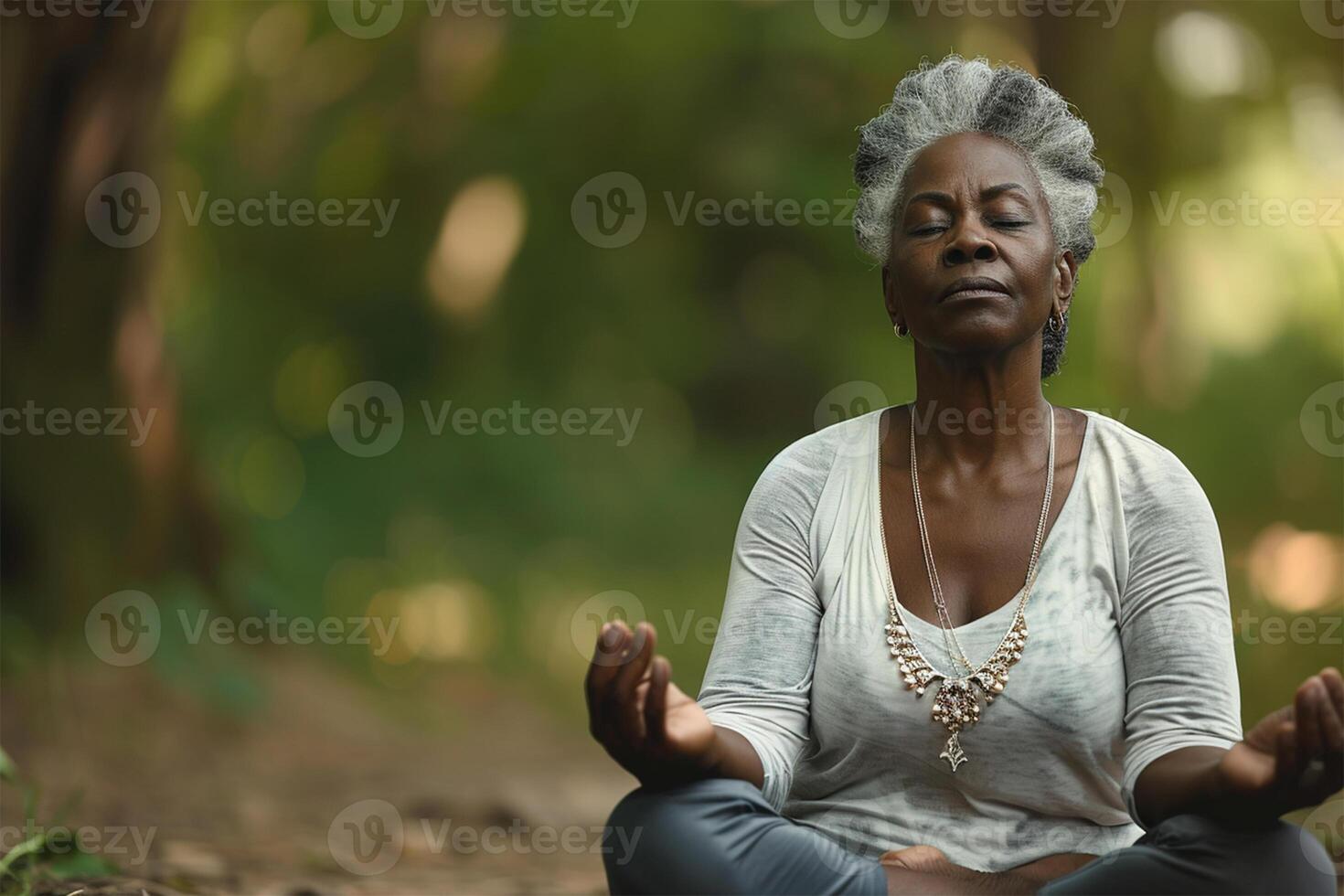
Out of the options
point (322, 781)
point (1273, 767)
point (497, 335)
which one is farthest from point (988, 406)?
point (497, 335)

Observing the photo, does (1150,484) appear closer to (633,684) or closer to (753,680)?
(753,680)

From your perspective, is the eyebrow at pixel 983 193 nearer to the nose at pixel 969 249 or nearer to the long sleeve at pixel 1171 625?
the nose at pixel 969 249

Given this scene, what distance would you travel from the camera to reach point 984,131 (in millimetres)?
2584

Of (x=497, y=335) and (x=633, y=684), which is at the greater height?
(x=497, y=335)

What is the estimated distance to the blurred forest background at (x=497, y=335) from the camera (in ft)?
17.4

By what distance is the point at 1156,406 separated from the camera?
5.92 m

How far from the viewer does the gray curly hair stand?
2.58m

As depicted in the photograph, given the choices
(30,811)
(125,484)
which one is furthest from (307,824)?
(30,811)

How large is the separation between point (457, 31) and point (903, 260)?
180 inches

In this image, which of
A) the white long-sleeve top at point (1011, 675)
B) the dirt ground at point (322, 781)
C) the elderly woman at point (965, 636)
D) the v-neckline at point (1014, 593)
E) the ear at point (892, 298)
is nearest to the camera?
the elderly woman at point (965, 636)

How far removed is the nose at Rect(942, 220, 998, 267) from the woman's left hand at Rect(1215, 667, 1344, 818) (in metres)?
0.82

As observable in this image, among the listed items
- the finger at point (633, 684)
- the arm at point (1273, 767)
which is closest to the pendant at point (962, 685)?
the arm at point (1273, 767)

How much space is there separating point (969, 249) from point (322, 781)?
3833 millimetres

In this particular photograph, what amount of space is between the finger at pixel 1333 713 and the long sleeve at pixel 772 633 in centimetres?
83
